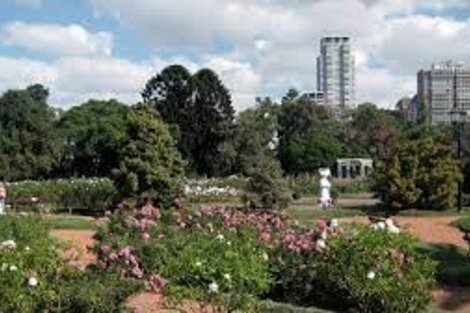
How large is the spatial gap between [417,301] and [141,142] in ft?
79.4

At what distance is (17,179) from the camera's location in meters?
68.4

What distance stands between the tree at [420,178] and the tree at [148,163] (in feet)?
25.0

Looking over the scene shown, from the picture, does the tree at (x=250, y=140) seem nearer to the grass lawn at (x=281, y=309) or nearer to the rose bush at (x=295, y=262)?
the rose bush at (x=295, y=262)

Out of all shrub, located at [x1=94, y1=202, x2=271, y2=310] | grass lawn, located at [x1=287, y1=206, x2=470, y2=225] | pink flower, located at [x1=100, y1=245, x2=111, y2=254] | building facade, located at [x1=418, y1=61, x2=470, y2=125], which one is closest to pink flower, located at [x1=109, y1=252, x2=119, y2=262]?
shrub, located at [x1=94, y1=202, x2=271, y2=310]

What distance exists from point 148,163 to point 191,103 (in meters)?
34.7

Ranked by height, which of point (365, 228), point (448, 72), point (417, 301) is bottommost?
point (417, 301)

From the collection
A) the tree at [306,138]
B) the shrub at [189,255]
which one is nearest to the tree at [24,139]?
the tree at [306,138]

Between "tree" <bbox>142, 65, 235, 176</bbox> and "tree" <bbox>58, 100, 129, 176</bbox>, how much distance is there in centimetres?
313

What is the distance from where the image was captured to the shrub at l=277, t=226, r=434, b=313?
543 inches

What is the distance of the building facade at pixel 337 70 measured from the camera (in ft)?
638

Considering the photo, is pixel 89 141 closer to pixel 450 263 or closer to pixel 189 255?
pixel 450 263

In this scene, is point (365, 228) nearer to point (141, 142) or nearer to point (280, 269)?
point (280, 269)

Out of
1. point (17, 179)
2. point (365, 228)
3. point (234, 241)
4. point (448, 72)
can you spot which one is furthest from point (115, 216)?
point (448, 72)

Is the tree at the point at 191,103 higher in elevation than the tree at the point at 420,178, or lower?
higher
